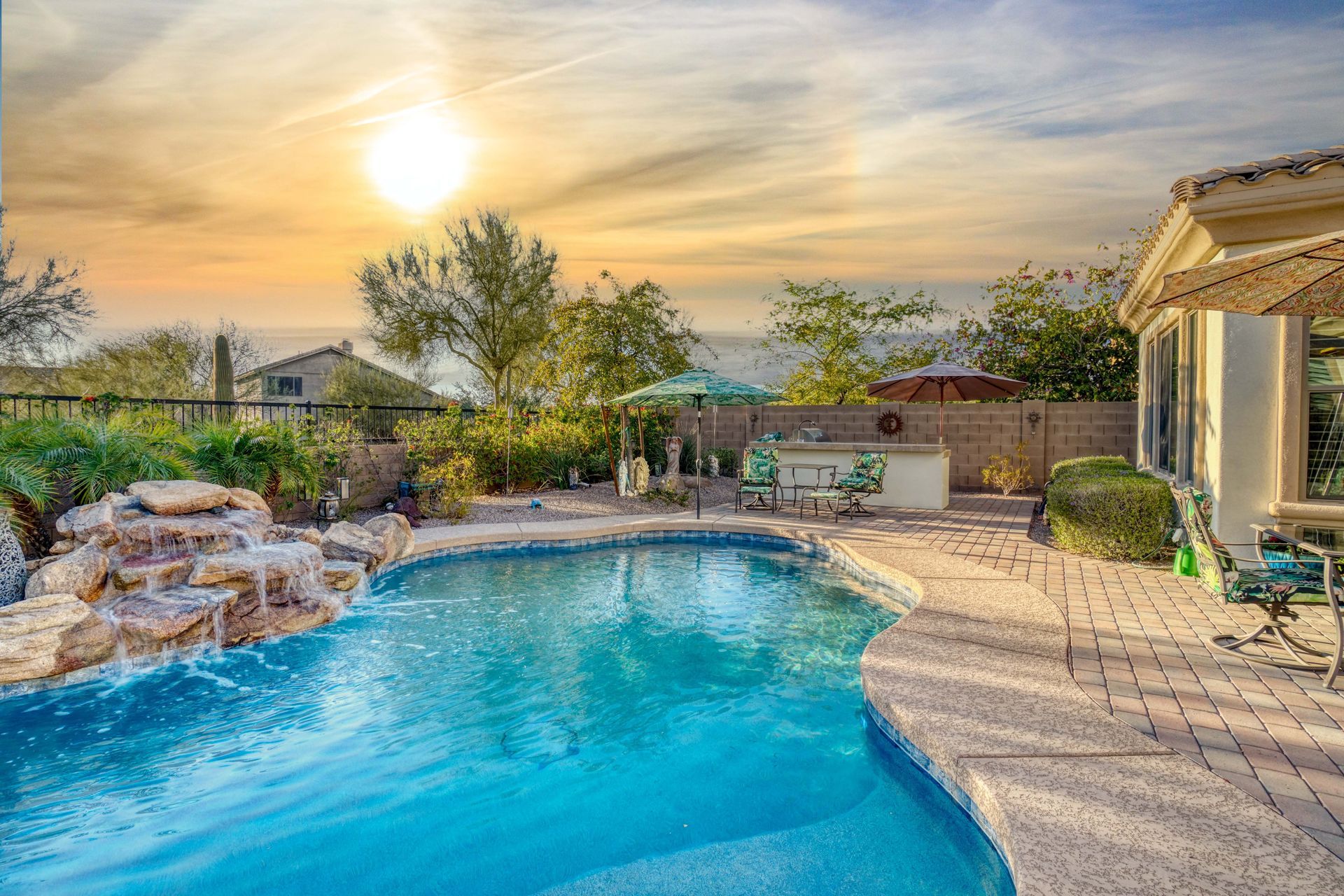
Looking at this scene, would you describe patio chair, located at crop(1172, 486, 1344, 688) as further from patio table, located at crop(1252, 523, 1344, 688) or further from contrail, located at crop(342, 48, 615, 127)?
contrail, located at crop(342, 48, 615, 127)

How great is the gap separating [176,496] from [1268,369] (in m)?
9.05

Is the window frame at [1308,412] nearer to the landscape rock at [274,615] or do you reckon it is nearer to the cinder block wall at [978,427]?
the cinder block wall at [978,427]

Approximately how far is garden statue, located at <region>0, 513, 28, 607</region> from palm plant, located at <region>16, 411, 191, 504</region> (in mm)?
1094

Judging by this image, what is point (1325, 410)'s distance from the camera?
513 centimetres

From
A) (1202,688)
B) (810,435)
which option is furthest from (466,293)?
(1202,688)

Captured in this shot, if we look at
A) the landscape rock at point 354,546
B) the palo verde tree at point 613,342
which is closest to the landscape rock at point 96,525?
the landscape rock at point 354,546

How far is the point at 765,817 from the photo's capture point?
3.09 m

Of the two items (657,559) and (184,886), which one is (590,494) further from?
(184,886)

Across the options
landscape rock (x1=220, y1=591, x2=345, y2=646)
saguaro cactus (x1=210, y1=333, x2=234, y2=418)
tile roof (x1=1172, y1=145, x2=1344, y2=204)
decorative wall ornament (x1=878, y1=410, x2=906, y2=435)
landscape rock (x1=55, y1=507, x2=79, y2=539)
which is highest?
tile roof (x1=1172, y1=145, x2=1344, y2=204)

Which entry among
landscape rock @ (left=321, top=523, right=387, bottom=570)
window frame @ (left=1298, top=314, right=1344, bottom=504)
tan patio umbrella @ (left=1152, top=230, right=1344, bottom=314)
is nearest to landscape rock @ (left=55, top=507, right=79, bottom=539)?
landscape rock @ (left=321, top=523, right=387, bottom=570)

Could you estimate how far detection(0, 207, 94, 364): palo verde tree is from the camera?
17.1 m

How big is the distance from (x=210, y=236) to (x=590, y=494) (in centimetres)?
1091

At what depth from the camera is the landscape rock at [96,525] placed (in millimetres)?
5672

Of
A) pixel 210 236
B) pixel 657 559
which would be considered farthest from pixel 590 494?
pixel 210 236
